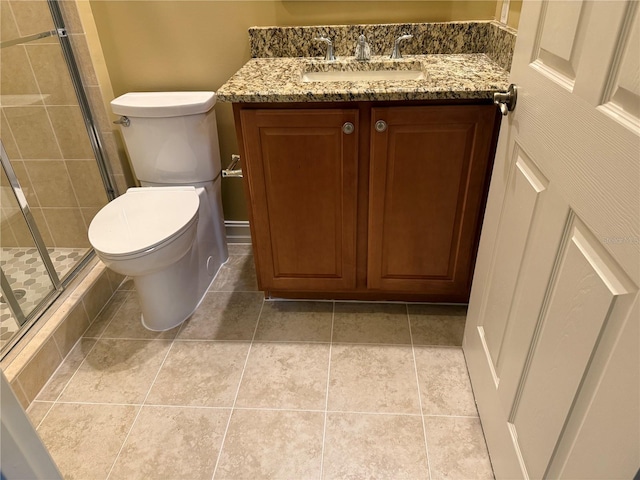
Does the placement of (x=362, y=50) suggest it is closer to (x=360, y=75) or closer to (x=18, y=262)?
(x=360, y=75)

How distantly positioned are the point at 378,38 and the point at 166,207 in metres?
1.07

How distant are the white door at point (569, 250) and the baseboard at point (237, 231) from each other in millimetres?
1379

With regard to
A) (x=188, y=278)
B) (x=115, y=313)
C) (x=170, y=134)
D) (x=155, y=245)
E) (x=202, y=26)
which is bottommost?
(x=115, y=313)

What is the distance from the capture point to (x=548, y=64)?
923 millimetres

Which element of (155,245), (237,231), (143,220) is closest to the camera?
(155,245)

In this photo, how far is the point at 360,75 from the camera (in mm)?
1776

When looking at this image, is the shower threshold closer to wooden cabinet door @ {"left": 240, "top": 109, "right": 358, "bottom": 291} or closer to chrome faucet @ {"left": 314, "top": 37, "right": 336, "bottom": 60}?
wooden cabinet door @ {"left": 240, "top": 109, "right": 358, "bottom": 291}

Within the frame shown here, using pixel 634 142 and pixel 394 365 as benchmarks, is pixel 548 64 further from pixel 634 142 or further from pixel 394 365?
pixel 394 365

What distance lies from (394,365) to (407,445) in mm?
321

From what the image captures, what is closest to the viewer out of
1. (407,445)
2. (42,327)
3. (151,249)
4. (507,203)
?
(507,203)

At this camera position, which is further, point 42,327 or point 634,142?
point 42,327

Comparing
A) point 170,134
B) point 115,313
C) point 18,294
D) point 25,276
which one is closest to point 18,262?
point 25,276

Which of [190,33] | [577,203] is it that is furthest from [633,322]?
[190,33]

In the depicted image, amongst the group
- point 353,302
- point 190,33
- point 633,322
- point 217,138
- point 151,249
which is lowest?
point 353,302
